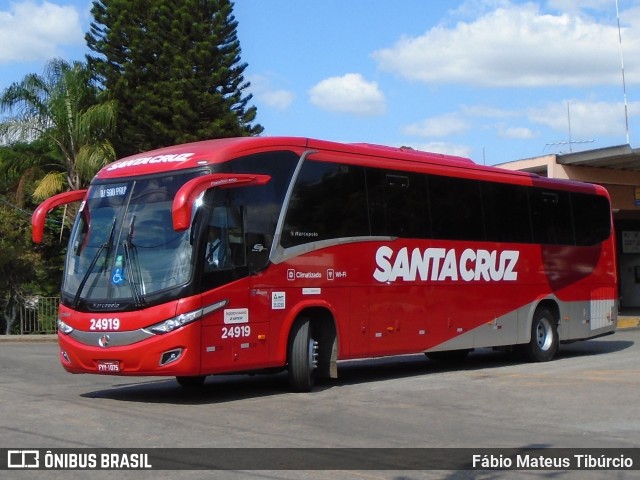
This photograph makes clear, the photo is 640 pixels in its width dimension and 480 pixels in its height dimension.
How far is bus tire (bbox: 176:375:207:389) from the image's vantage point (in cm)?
1421

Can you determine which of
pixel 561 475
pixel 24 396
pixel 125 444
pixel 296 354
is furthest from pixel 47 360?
pixel 561 475

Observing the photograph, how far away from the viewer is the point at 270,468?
798 cm

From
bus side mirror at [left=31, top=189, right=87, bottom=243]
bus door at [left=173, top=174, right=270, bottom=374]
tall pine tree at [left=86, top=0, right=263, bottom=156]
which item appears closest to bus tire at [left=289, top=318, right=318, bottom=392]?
bus door at [left=173, top=174, right=270, bottom=374]

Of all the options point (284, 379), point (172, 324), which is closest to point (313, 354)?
point (284, 379)

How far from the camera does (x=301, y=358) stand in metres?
13.2

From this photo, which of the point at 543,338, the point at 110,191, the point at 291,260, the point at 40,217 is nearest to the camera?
the point at 110,191

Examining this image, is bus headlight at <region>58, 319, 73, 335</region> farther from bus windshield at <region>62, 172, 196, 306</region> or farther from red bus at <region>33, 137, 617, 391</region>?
bus windshield at <region>62, 172, 196, 306</region>

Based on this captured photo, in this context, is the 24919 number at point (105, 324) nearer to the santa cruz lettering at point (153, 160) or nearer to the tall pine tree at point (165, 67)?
the santa cruz lettering at point (153, 160)

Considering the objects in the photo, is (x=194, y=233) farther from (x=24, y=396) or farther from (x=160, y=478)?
(x=160, y=478)

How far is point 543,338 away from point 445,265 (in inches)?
150

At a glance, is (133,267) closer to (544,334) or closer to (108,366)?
(108,366)

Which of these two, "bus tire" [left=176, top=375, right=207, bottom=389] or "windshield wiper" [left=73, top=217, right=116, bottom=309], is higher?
"windshield wiper" [left=73, top=217, right=116, bottom=309]

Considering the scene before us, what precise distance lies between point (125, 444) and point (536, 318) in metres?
11.4

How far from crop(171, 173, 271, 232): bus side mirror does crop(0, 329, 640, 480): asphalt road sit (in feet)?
7.52
